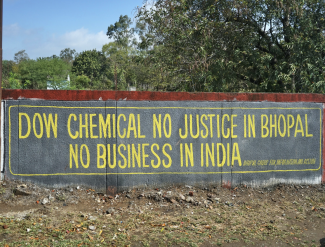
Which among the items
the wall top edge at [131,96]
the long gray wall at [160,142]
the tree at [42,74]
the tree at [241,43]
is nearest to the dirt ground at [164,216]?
the long gray wall at [160,142]

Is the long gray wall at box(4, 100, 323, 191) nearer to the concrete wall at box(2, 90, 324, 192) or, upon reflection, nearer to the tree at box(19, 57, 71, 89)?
the concrete wall at box(2, 90, 324, 192)

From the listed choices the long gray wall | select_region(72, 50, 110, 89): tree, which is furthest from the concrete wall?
select_region(72, 50, 110, 89): tree

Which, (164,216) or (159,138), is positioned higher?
(159,138)

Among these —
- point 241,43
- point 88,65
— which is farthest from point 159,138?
point 88,65

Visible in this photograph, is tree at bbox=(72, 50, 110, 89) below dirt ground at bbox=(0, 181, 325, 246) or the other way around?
the other way around

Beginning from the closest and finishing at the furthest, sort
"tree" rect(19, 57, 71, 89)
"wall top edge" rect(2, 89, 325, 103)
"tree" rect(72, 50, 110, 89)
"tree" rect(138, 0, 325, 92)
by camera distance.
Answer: "wall top edge" rect(2, 89, 325, 103)
"tree" rect(138, 0, 325, 92)
"tree" rect(19, 57, 71, 89)
"tree" rect(72, 50, 110, 89)

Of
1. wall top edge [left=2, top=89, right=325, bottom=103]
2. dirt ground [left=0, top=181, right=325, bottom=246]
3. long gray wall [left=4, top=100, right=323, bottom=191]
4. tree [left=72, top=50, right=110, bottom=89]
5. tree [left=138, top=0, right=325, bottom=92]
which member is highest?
tree [left=72, top=50, right=110, bottom=89]

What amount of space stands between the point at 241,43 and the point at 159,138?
4144 mm

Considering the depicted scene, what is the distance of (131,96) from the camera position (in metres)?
5.16

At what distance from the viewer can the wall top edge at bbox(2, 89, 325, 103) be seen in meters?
4.95

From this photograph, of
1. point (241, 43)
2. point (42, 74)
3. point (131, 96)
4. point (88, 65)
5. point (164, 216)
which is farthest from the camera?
point (88, 65)

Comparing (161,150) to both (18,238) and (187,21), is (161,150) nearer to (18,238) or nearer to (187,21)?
(18,238)

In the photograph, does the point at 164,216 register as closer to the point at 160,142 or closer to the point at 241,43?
the point at 160,142

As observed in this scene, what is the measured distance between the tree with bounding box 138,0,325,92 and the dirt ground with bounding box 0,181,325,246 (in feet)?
10.7
